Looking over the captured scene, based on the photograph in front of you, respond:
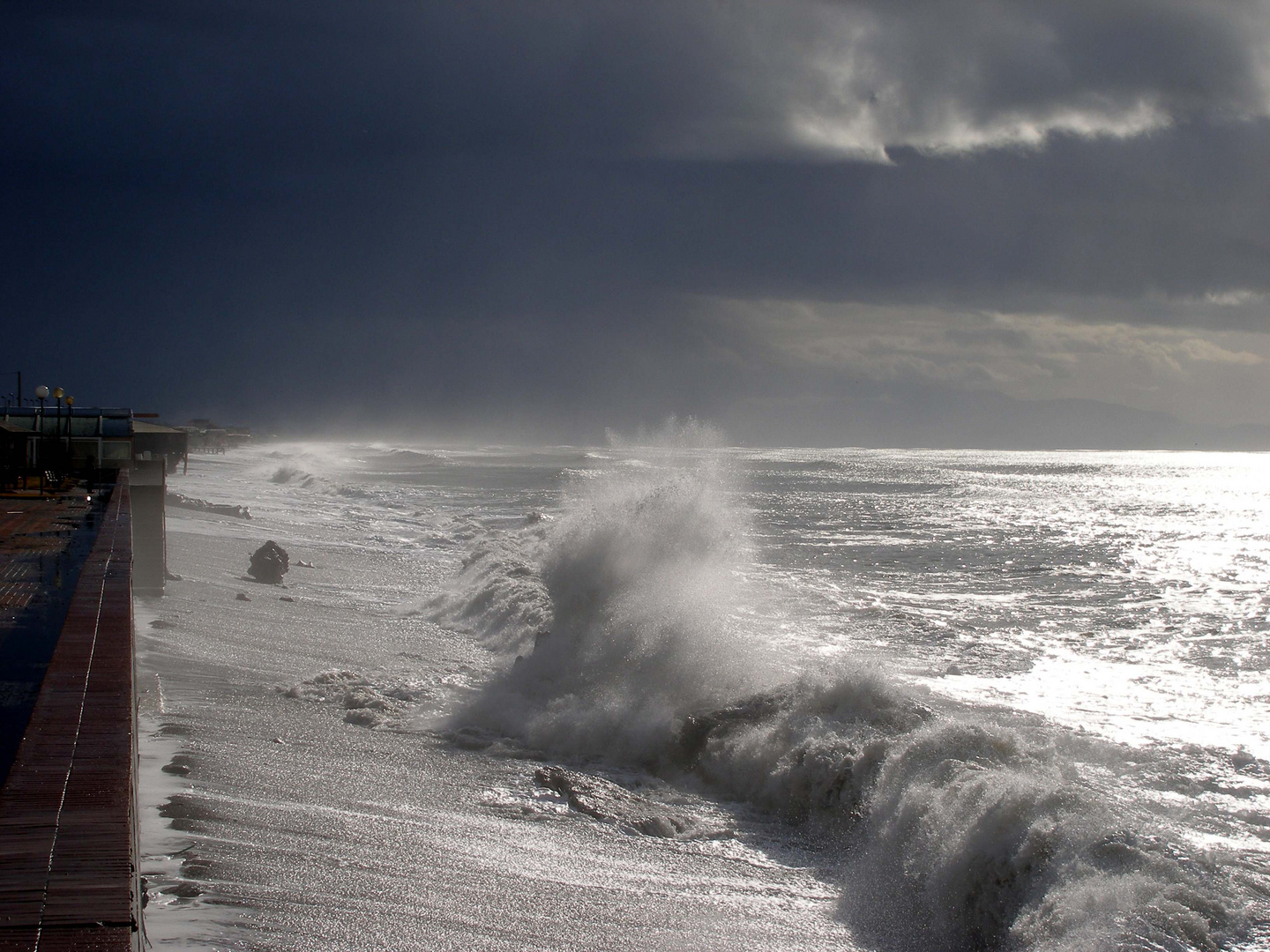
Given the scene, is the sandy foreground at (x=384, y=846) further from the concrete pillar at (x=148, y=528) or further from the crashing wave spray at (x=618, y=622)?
the concrete pillar at (x=148, y=528)

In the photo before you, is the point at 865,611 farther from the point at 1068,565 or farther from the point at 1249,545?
the point at 1249,545

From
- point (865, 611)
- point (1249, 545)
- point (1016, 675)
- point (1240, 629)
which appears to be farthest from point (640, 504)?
point (1249, 545)

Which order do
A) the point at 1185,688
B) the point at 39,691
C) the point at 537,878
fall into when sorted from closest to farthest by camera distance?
the point at 39,691 → the point at 537,878 → the point at 1185,688

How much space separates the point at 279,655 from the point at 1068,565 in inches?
978

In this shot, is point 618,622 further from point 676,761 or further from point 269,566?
point 269,566

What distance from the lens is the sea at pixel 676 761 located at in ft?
20.0

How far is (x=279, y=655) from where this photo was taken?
12.3 m

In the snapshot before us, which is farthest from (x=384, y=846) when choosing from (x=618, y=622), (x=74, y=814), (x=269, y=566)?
(x=269, y=566)

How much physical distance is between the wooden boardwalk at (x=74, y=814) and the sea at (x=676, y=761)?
1139 mm

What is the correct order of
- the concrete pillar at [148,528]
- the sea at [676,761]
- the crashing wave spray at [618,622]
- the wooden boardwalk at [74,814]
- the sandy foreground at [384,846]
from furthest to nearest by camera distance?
1. the concrete pillar at [148,528]
2. the crashing wave spray at [618,622]
3. the sea at [676,761]
4. the sandy foreground at [384,846]
5. the wooden boardwalk at [74,814]

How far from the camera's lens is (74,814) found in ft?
11.7

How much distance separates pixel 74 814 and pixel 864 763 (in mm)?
6520

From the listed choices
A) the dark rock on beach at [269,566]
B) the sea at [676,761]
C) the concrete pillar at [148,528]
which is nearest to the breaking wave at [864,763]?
the sea at [676,761]

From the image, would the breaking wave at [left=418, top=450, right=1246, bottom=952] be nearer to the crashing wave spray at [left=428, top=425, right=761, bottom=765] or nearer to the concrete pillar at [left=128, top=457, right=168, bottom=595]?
the crashing wave spray at [left=428, top=425, right=761, bottom=765]
